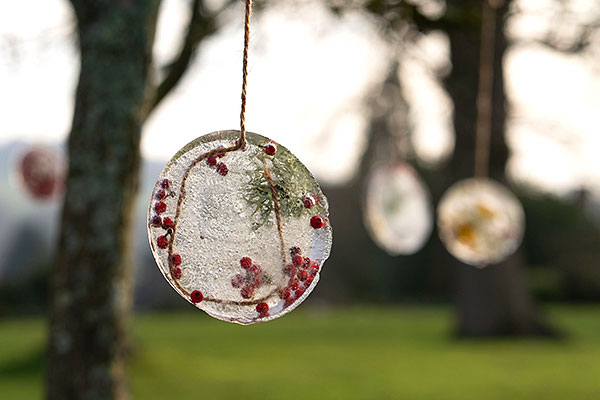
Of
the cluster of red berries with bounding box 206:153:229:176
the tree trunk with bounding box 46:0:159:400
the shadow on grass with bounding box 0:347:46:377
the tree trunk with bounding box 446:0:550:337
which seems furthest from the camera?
the tree trunk with bounding box 446:0:550:337

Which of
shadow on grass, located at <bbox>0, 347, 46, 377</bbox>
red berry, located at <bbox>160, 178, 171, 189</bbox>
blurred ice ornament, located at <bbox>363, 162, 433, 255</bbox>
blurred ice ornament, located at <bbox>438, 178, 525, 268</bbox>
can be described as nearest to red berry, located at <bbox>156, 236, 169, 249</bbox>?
red berry, located at <bbox>160, 178, 171, 189</bbox>

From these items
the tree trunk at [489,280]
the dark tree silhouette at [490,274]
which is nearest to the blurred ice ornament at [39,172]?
the dark tree silhouette at [490,274]

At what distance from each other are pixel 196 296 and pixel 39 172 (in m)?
5.78

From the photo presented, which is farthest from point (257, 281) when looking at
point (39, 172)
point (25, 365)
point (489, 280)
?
point (489, 280)

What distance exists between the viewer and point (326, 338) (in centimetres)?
1061

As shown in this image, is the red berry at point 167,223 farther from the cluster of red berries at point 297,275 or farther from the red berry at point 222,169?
the cluster of red berries at point 297,275

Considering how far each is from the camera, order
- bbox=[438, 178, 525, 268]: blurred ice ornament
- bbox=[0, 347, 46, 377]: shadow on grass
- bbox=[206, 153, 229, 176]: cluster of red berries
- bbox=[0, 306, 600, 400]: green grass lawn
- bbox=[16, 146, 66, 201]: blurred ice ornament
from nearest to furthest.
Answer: bbox=[206, 153, 229, 176]: cluster of red berries
bbox=[438, 178, 525, 268]: blurred ice ornament
bbox=[0, 306, 600, 400]: green grass lawn
bbox=[16, 146, 66, 201]: blurred ice ornament
bbox=[0, 347, 46, 377]: shadow on grass

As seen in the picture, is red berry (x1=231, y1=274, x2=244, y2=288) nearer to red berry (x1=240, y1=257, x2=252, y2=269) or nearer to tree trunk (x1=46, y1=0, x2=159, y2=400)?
red berry (x1=240, y1=257, x2=252, y2=269)

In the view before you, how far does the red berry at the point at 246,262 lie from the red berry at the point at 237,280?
0.02 m

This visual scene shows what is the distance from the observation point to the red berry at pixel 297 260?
1525 millimetres

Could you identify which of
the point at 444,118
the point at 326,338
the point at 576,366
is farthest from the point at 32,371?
the point at 444,118

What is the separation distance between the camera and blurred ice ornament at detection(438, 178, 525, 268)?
4094 millimetres

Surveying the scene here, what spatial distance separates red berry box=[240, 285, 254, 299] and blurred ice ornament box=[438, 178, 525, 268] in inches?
109

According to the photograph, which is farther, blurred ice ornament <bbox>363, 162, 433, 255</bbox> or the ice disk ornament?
blurred ice ornament <bbox>363, 162, 433, 255</bbox>
